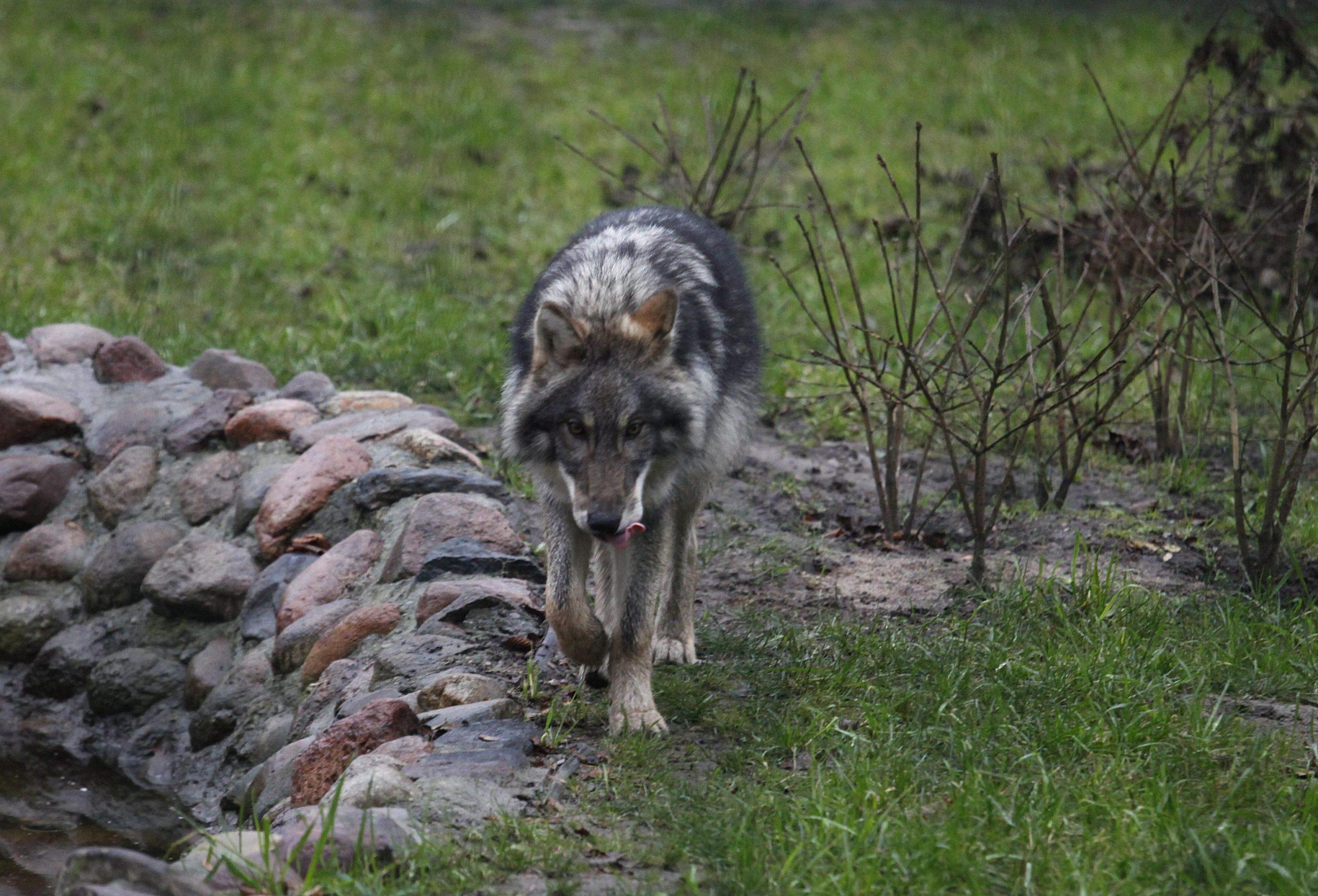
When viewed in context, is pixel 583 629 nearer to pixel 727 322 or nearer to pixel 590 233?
pixel 727 322

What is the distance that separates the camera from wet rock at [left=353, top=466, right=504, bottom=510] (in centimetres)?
597

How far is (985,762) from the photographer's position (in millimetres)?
3879

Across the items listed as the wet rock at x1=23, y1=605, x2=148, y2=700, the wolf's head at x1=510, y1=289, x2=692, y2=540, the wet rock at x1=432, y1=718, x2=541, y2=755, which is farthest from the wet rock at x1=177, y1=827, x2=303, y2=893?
the wet rock at x1=23, y1=605, x2=148, y2=700

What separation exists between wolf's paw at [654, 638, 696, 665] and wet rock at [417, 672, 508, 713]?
2.32 feet

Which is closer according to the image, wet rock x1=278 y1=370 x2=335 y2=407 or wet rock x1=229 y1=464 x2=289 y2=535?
wet rock x1=229 y1=464 x2=289 y2=535

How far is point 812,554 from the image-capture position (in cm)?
596

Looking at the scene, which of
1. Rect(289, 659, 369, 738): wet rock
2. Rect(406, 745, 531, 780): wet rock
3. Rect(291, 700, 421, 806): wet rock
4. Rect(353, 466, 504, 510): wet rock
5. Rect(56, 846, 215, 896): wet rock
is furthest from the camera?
Rect(353, 466, 504, 510): wet rock

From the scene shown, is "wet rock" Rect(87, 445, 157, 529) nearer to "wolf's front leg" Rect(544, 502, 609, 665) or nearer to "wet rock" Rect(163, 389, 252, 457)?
"wet rock" Rect(163, 389, 252, 457)

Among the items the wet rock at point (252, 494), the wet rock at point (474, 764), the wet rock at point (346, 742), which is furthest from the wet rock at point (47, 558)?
the wet rock at point (474, 764)

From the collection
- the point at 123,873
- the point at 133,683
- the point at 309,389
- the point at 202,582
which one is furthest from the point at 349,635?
the point at 309,389

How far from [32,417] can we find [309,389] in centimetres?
143

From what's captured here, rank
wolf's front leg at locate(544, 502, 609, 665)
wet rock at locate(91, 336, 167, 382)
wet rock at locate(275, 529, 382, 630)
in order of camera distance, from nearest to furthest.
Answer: wolf's front leg at locate(544, 502, 609, 665) < wet rock at locate(275, 529, 382, 630) < wet rock at locate(91, 336, 167, 382)

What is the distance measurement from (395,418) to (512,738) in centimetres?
275

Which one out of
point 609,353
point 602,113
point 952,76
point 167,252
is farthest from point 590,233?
point 952,76
